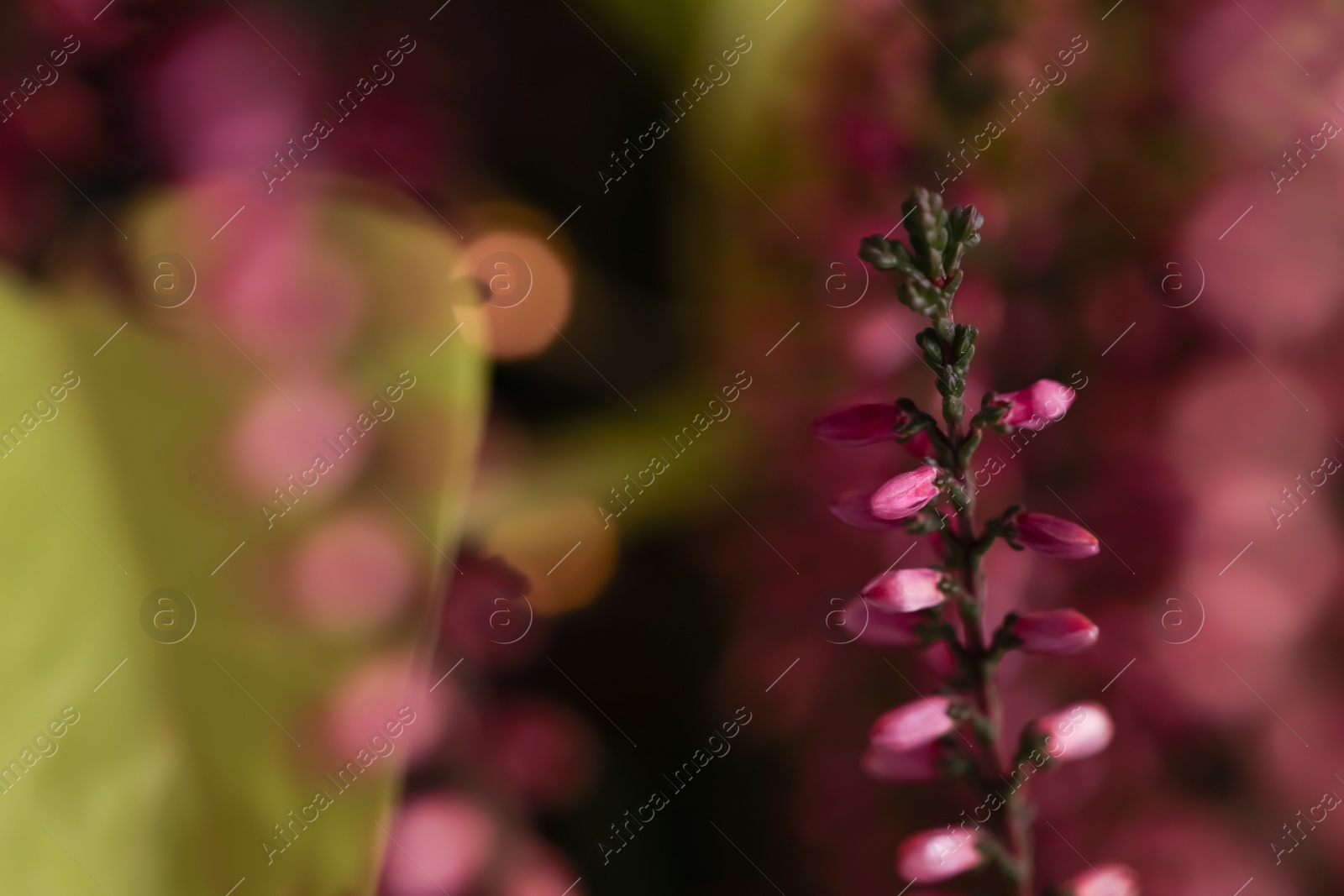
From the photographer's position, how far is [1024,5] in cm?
40

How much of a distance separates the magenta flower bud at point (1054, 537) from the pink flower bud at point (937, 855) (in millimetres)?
92

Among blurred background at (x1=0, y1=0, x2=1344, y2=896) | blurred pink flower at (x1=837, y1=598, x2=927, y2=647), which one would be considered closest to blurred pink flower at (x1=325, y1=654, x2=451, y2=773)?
blurred background at (x1=0, y1=0, x2=1344, y2=896)

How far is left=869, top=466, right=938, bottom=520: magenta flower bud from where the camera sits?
24 centimetres

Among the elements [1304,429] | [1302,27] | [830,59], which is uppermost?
[830,59]

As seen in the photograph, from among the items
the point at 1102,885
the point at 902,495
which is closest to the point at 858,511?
the point at 902,495

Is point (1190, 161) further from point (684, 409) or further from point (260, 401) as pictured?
point (260, 401)

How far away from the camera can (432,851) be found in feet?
1.31

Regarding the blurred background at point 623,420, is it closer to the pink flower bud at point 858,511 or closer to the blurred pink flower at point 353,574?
the blurred pink flower at point 353,574

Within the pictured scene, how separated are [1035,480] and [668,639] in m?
0.18

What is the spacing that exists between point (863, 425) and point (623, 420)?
0.22 metres

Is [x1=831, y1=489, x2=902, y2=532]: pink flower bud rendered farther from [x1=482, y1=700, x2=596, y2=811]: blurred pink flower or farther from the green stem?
[x1=482, y1=700, x2=596, y2=811]: blurred pink flower

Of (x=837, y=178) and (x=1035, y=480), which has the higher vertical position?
(x=837, y=178)

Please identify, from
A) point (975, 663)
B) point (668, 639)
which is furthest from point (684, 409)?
point (975, 663)

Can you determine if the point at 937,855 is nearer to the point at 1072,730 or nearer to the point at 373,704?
the point at 1072,730
